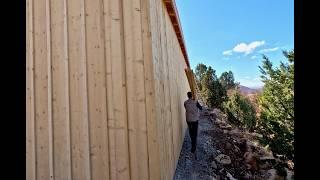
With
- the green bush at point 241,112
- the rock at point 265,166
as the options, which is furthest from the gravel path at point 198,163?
the green bush at point 241,112

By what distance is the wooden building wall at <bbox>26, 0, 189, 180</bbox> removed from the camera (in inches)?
163

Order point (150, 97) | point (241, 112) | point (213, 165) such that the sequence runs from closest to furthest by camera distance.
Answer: point (150, 97), point (213, 165), point (241, 112)

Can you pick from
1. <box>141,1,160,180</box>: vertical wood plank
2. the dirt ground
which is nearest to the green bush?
the dirt ground

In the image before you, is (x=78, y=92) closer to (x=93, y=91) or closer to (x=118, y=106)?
(x=93, y=91)

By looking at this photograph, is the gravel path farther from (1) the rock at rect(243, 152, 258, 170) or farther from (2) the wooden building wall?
(2) the wooden building wall

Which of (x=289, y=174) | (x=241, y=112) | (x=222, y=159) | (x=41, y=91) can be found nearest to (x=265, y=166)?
(x=289, y=174)

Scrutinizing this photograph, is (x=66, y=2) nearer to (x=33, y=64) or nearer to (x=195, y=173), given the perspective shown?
(x=33, y=64)

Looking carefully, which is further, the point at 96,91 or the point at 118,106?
the point at 96,91

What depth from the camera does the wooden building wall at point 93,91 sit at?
4.15m

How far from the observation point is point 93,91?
4359 millimetres

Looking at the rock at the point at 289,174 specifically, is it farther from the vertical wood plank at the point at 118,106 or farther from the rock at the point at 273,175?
the vertical wood plank at the point at 118,106

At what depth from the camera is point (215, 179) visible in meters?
7.96

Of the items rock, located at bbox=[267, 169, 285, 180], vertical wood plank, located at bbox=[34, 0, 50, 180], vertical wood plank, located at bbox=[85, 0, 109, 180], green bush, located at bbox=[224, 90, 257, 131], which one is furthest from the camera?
green bush, located at bbox=[224, 90, 257, 131]

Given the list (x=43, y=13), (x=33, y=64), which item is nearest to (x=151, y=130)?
(x=33, y=64)
